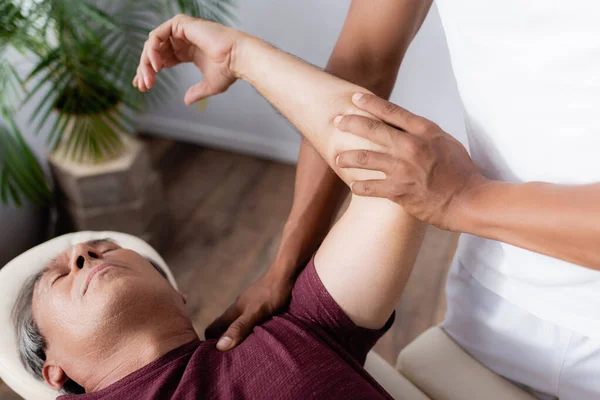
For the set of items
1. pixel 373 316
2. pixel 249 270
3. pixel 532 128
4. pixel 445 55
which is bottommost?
pixel 249 270

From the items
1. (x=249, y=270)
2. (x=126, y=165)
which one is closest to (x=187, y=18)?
(x=126, y=165)

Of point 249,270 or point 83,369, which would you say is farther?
point 249,270

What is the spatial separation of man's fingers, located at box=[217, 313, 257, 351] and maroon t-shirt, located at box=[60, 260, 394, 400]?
15 mm

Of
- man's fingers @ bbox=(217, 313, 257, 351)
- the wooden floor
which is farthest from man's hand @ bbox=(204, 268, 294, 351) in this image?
the wooden floor

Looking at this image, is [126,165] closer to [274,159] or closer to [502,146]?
[274,159]

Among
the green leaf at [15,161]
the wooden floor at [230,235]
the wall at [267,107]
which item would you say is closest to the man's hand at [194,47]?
the green leaf at [15,161]

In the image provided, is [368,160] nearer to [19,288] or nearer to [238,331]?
A: [238,331]

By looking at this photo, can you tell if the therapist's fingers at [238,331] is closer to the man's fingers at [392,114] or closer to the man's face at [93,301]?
the man's face at [93,301]

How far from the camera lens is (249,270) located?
222 cm

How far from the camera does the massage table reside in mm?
1042

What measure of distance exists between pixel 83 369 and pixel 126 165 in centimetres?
105

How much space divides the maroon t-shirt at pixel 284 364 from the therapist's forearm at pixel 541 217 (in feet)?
1.04

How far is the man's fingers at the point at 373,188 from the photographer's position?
820mm

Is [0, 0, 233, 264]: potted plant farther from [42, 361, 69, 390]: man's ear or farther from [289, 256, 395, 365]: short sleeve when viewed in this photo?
[289, 256, 395, 365]: short sleeve
